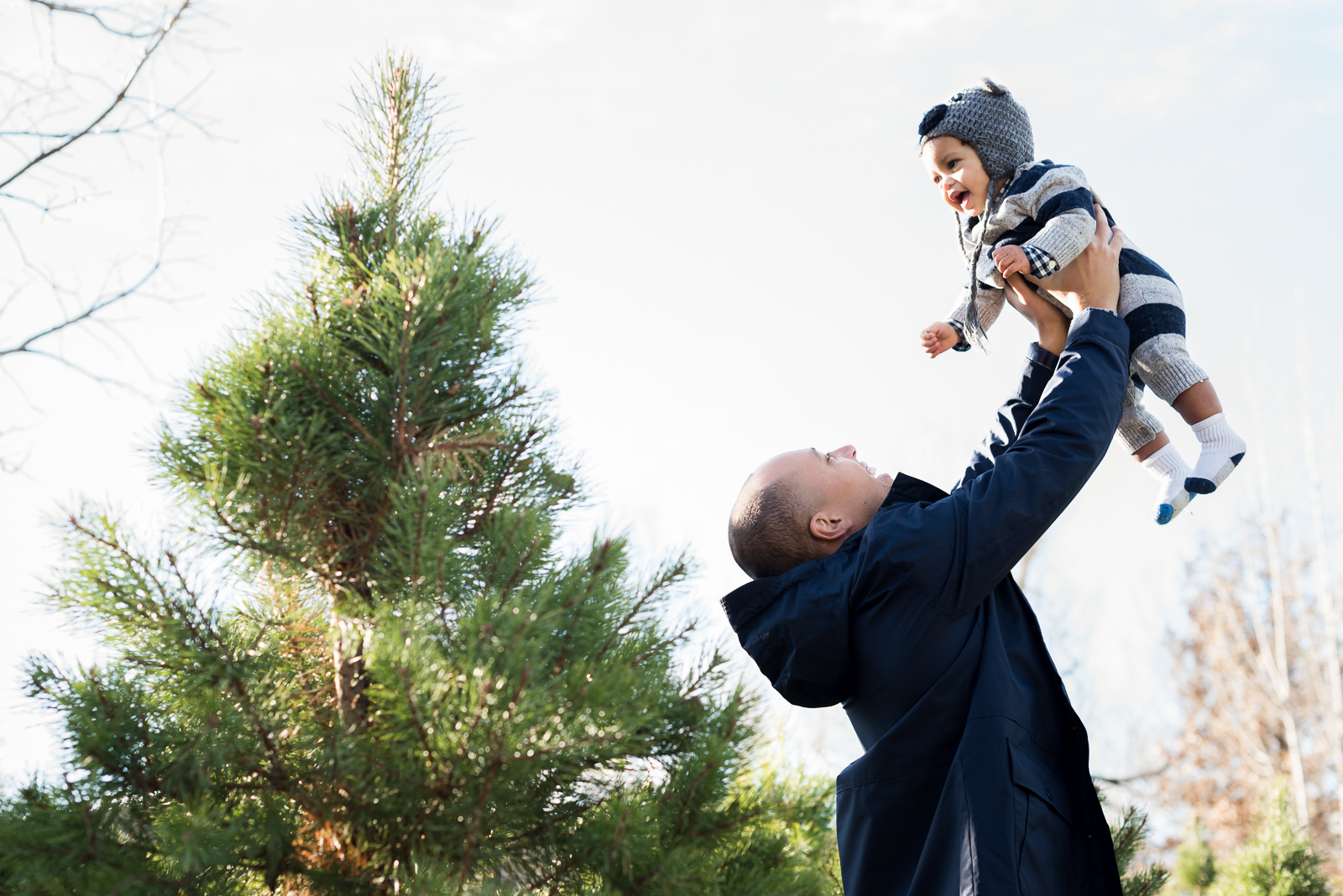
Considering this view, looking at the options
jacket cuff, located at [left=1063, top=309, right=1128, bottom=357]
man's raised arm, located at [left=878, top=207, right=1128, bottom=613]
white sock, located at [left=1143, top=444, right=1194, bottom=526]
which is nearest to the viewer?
man's raised arm, located at [left=878, top=207, right=1128, bottom=613]

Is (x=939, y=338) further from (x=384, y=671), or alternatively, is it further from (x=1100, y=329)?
(x=384, y=671)

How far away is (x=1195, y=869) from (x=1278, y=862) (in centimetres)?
117

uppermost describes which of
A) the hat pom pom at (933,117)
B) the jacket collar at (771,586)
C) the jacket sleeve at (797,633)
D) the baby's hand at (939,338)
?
the hat pom pom at (933,117)

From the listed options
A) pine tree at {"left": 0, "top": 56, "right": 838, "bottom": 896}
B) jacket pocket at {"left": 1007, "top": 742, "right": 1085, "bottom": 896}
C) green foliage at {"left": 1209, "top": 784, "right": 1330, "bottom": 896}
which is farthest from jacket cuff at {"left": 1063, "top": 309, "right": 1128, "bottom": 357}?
green foliage at {"left": 1209, "top": 784, "right": 1330, "bottom": 896}

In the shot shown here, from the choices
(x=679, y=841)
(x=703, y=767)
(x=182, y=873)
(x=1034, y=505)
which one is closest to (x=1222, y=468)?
(x=1034, y=505)

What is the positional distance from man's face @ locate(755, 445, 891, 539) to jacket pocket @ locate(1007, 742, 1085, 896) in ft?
2.05

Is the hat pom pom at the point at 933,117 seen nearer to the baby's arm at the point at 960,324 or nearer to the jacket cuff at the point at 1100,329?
the baby's arm at the point at 960,324

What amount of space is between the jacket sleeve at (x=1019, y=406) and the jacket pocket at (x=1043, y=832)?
23.1 inches

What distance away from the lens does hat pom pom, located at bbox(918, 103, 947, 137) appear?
221 centimetres

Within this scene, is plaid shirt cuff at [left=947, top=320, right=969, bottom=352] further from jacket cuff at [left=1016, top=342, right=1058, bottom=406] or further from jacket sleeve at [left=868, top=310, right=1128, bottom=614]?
jacket sleeve at [left=868, top=310, right=1128, bottom=614]

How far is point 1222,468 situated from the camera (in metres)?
1.94

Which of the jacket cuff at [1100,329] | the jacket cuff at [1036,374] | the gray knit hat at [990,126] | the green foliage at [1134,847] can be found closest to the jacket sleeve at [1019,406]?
the jacket cuff at [1036,374]

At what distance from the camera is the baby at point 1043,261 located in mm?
1941

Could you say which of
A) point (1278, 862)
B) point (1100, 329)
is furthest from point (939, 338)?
point (1278, 862)
